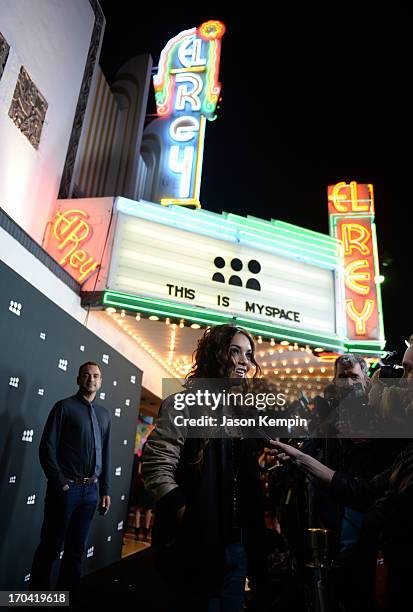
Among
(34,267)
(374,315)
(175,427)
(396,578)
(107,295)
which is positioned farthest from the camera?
(374,315)

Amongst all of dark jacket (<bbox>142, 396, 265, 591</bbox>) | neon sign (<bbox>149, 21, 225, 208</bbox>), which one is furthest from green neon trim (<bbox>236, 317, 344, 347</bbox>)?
dark jacket (<bbox>142, 396, 265, 591</bbox>)

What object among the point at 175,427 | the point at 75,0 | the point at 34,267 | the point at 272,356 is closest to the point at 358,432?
the point at 175,427

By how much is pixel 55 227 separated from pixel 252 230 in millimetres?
3070

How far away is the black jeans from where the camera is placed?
321 centimetres

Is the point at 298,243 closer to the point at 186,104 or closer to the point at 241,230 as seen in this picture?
the point at 241,230

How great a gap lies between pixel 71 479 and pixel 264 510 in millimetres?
2209

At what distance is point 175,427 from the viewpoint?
1.70 m

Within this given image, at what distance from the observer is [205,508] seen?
5.05 feet

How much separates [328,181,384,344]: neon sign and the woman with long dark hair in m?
6.88

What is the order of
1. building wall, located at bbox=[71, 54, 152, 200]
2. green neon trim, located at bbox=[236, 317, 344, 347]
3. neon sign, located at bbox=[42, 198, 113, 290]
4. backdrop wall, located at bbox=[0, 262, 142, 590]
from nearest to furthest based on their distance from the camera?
1. backdrop wall, located at bbox=[0, 262, 142, 590]
2. neon sign, located at bbox=[42, 198, 113, 290]
3. green neon trim, located at bbox=[236, 317, 344, 347]
4. building wall, located at bbox=[71, 54, 152, 200]

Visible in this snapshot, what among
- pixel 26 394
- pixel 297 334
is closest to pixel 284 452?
pixel 26 394

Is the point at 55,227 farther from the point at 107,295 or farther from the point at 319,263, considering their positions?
the point at 319,263

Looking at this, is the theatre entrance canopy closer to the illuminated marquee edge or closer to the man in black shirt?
the illuminated marquee edge

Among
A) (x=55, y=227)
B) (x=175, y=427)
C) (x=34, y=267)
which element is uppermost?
(x=55, y=227)
